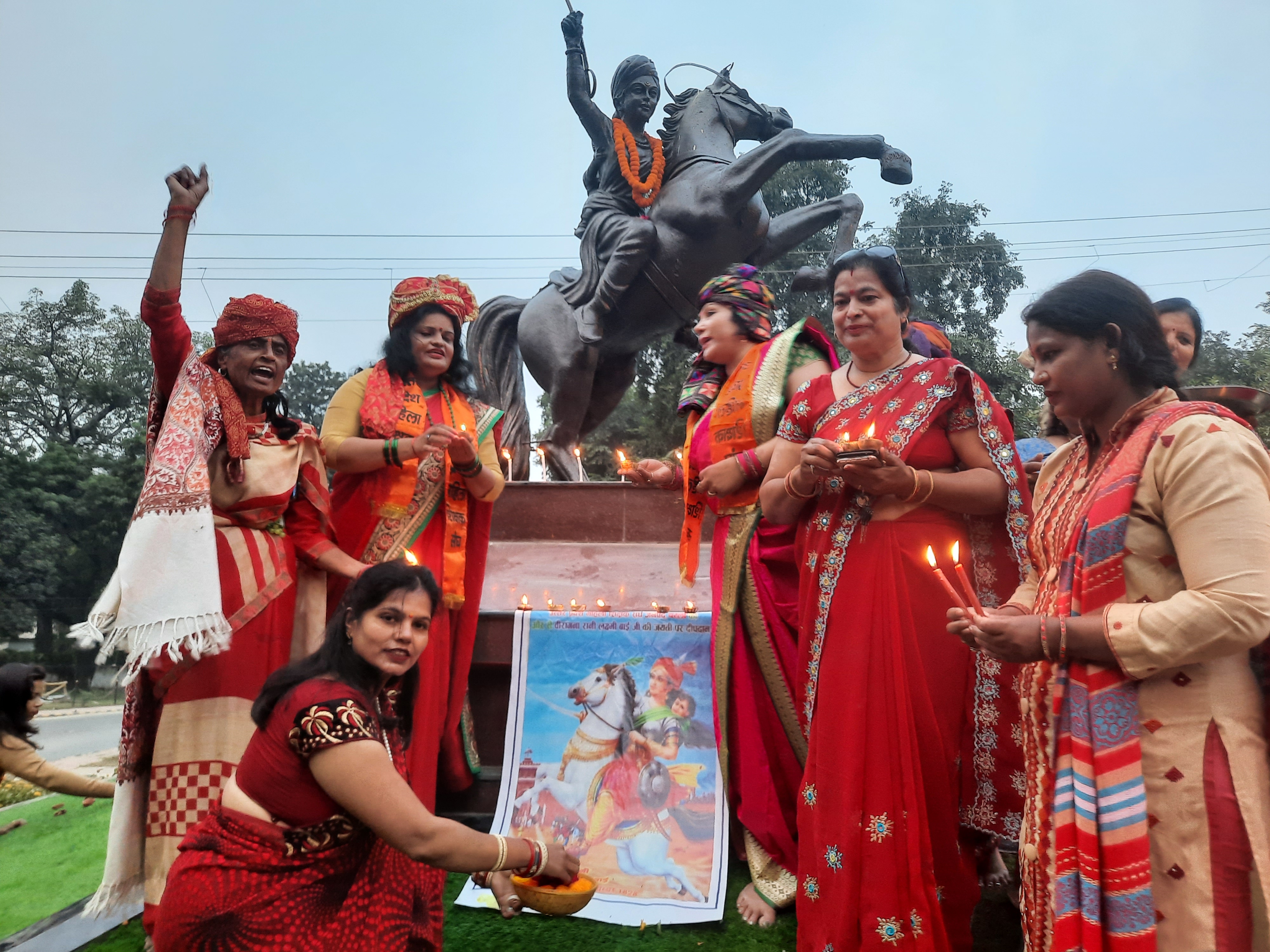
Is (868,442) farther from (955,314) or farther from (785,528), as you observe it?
A: (955,314)

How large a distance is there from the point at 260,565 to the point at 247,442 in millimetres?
382

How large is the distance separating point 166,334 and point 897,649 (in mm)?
2240

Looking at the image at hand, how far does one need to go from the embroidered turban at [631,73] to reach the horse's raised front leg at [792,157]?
3.32ft

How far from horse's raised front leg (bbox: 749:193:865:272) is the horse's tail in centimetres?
206

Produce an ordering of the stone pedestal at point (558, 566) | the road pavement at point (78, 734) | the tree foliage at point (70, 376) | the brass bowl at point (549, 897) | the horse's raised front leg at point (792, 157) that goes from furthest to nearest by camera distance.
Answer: the tree foliage at point (70, 376) < the road pavement at point (78, 734) < the horse's raised front leg at point (792, 157) < the stone pedestal at point (558, 566) < the brass bowl at point (549, 897)

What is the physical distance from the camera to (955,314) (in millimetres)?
22125

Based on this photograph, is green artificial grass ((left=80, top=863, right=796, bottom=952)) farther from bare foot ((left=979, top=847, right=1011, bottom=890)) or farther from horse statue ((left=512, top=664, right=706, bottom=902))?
bare foot ((left=979, top=847, right=1011, bottom=890))

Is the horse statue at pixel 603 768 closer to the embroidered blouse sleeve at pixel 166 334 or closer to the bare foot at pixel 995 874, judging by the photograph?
the bare foot at pixel 995 874

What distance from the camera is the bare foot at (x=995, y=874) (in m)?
2.62

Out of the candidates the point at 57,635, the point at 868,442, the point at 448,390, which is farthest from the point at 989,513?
the point at 57,635

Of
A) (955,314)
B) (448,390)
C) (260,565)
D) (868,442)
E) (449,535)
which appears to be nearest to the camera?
(868,442)

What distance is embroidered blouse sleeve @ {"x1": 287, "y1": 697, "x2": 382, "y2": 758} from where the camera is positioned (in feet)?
5.25

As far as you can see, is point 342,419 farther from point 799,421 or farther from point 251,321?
point 799,421

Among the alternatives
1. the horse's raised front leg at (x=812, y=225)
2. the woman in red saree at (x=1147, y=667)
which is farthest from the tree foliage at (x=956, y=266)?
the woman in red saree at (x=1147, y=667)
